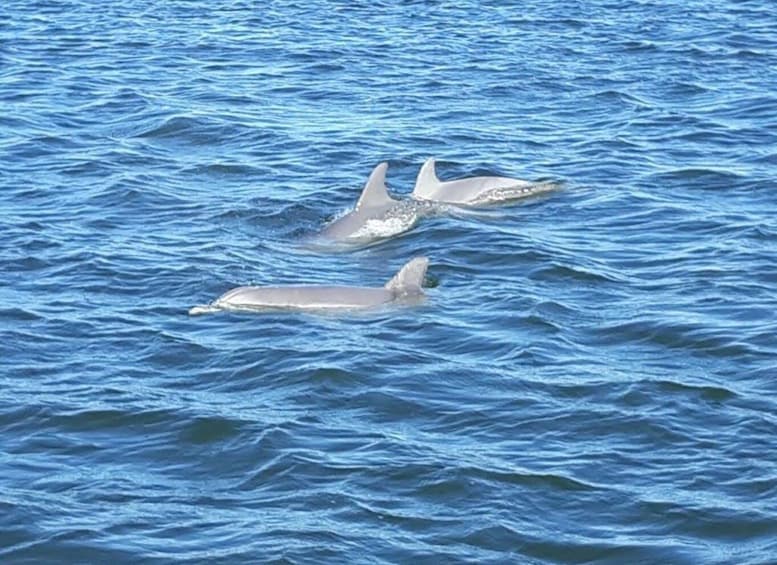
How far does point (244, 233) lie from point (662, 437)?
6965 millimetres

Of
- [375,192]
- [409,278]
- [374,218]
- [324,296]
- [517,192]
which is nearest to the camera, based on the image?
[324,296]

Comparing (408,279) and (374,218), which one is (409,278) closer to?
(408,279)

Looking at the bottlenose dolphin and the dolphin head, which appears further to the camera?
the dolphin head

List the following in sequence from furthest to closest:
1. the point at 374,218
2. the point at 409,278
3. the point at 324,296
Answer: the point at 374,218, the point at 409,278, the point at 324,296

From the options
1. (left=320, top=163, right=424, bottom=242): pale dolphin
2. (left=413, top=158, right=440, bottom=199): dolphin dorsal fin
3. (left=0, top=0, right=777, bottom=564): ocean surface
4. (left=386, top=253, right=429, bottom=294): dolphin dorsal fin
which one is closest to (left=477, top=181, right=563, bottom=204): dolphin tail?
(left=0, top=0, right=777, bottom=564): ocean surface

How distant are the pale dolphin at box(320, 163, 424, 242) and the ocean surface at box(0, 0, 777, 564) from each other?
24cm

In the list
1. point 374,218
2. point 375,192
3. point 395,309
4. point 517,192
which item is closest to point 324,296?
point 395,309

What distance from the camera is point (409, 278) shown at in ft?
55.0

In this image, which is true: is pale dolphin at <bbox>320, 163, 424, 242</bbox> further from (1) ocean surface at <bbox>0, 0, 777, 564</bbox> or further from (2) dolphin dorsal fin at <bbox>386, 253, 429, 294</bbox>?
(2) dolphin dorsal fin at <bbox>386, 253, 429, 294</bbox>

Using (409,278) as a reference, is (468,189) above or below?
below

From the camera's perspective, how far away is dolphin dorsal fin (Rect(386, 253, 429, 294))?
16.7m

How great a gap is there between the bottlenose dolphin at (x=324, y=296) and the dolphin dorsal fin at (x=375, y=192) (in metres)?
2.78

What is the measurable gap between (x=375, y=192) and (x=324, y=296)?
3311mm

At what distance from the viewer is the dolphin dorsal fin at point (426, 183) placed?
2048 cm
